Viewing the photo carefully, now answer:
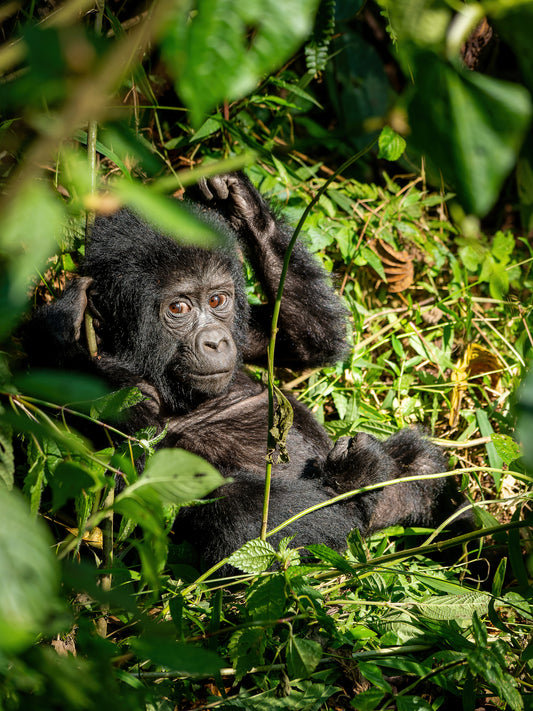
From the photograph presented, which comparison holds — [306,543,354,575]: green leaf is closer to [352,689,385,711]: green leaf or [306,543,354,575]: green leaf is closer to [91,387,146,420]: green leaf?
[352,689,385,711]: green leaf

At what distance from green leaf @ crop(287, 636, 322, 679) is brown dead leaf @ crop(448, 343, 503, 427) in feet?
7.71

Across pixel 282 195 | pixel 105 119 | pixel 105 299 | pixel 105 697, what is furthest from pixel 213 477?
pixel 282 195

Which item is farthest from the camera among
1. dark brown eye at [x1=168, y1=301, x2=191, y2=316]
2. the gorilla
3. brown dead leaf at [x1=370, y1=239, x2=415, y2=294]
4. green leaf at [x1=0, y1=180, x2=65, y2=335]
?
brown dead leaf at [x1=370, y1=239, x2=415, y2=294]

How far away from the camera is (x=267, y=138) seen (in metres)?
4.42

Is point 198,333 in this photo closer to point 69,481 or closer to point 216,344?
point 216,344

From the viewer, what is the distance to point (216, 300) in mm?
3133

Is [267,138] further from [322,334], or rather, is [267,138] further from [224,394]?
[224,394]

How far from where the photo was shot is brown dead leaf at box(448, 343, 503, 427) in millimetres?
3775

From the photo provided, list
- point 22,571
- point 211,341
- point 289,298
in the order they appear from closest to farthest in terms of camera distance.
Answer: point 22,571 < point 211,341 < point 289,298

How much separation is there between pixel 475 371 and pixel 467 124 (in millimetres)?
3483

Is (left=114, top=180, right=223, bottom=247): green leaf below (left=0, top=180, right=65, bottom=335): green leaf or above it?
below

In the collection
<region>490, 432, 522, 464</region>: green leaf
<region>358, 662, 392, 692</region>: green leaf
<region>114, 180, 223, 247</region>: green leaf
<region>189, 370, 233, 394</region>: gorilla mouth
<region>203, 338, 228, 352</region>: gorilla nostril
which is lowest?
<region>490, 432, 522, 464</region>: green leaf

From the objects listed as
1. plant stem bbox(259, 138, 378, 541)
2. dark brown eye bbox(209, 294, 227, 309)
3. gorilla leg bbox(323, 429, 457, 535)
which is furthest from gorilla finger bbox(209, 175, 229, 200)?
gorilla leg bbox(323, 429, 457, 535)

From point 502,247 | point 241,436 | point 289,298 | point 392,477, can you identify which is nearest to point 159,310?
point 241,436
